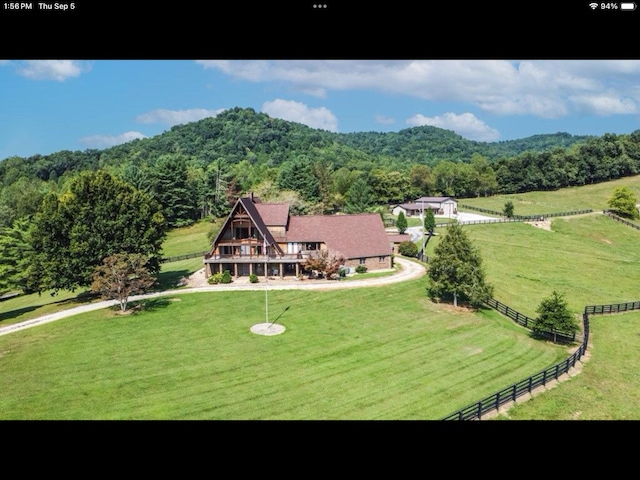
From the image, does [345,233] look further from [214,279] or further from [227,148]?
[227,148]

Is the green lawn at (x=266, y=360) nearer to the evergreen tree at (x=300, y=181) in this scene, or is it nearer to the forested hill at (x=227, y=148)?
the evergreen tree at (x=300, y=181)

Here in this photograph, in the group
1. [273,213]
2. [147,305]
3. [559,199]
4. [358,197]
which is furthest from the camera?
[559,199]

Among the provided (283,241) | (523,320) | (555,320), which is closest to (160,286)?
(283,241)

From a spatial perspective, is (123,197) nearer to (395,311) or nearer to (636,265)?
(395,311)

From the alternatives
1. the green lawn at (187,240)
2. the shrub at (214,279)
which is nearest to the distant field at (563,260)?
the shrub at (214,279)

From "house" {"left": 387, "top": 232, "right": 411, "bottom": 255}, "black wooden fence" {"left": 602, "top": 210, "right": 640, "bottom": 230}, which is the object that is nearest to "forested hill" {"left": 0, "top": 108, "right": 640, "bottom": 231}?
"house" {"left": 387, "top": 232, "right": 411, "bottom": 255}
